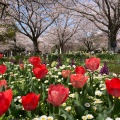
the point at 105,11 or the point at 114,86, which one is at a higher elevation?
the point at 105,11

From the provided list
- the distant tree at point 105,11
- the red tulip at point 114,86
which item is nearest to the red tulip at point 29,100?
the red tulip at point 114,86

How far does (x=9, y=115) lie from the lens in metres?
2.43

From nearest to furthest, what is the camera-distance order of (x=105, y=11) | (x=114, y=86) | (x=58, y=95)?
(x=58, y=95) → (x=114, y=86) → (x=105, y=11)

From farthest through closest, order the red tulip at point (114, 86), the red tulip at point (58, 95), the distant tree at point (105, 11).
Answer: the distant tree at point (105, 11) → the red tulip at point (114, 86) → the red tulip at point (58, 95)

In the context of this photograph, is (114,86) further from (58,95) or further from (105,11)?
(105,11)

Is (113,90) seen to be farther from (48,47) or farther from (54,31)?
(48,47)

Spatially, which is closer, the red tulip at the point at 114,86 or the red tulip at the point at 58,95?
the red tulip at the point at 58,95

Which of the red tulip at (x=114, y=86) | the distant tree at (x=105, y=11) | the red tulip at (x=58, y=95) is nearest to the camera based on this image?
the red tulip at (x=58, y=95)

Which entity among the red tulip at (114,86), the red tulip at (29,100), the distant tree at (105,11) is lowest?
the red tulip at (29,100)

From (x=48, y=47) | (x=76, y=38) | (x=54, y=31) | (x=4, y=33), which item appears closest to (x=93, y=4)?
(x=4, y=33)

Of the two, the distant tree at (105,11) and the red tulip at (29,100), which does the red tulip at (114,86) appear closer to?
the red tulip at (29,100)

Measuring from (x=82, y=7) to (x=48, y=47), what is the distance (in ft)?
102

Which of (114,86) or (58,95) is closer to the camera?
(58,95)

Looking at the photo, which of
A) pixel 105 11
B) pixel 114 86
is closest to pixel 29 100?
pixel 114 86
